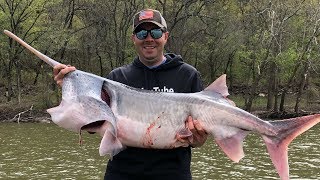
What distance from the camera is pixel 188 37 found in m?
46.8

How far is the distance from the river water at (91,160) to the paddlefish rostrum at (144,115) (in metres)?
10.6

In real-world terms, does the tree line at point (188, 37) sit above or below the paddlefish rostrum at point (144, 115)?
above

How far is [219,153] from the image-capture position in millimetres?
19375

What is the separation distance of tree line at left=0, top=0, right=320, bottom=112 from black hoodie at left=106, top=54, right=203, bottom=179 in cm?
3143

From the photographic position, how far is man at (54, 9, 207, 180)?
A: 4508 millimetres

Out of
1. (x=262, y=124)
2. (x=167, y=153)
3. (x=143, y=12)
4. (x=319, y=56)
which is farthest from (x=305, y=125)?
(x=319, y=56)

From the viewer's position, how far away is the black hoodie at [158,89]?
4.51 metres

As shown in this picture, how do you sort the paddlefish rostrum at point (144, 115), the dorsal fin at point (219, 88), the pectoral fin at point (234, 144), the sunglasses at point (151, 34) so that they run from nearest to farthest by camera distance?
the paddlefish rostrum at point (144, 115) < the pectoral fin at point (234, 144) < the dorsal fin at point (219, 88) < the sunglasses at point (151, 34)

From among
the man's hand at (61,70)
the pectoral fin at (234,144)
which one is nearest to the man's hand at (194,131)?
the pectoral fin at (234,144)

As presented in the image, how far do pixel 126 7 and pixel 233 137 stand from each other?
132 ft

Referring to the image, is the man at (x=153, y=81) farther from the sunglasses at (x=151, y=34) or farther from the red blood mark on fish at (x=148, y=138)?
the red blood mark on fish at (x=148, y=138)

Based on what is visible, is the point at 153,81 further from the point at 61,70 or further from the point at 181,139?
the point at 61,70

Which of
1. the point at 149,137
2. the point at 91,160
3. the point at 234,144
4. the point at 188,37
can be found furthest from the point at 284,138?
the point at 188,37

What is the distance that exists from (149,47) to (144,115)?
30.3 inches
